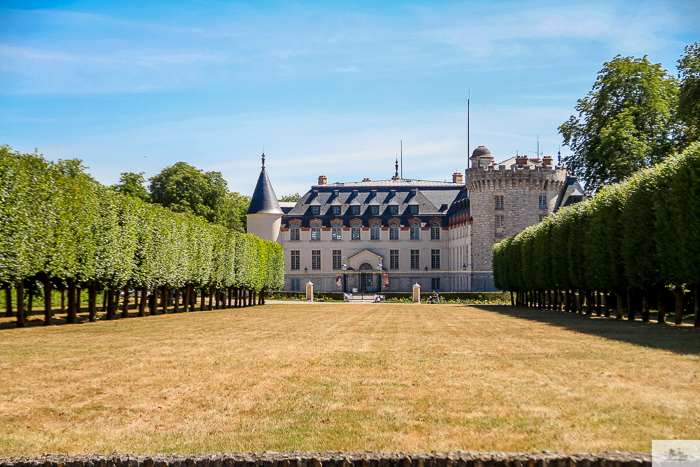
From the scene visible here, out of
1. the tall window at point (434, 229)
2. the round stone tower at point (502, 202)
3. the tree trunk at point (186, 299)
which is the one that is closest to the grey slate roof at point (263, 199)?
the tall window at point (434, 229)

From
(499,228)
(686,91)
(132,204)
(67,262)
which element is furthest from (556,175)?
(67,262)

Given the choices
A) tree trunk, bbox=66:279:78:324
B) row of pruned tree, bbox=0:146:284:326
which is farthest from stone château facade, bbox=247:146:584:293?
tree trunk, bbox=66:279:78:324

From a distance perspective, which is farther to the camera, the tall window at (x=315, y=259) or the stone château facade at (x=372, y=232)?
the tall window at (x=315, y=259)

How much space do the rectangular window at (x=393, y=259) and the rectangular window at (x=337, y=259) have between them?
22.4 ft

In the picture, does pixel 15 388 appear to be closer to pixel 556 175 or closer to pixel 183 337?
pixel 183 337

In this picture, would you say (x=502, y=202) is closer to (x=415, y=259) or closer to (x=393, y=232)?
(x=415, y=259)

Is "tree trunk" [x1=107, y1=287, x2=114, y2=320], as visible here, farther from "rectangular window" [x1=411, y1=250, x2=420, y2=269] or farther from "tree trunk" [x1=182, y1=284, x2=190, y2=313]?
"rectangular window" [x1=411, y1=250, x2=420, y2=269]

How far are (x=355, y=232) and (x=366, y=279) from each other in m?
6.81

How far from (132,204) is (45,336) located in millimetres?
13698

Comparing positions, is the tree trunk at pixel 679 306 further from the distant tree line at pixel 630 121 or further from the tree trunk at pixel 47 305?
the tree trunk at pixel 47 305

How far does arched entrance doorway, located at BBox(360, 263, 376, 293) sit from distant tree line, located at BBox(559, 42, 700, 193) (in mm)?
45076

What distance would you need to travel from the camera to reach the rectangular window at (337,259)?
283ft

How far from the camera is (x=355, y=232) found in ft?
284

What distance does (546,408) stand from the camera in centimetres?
788
